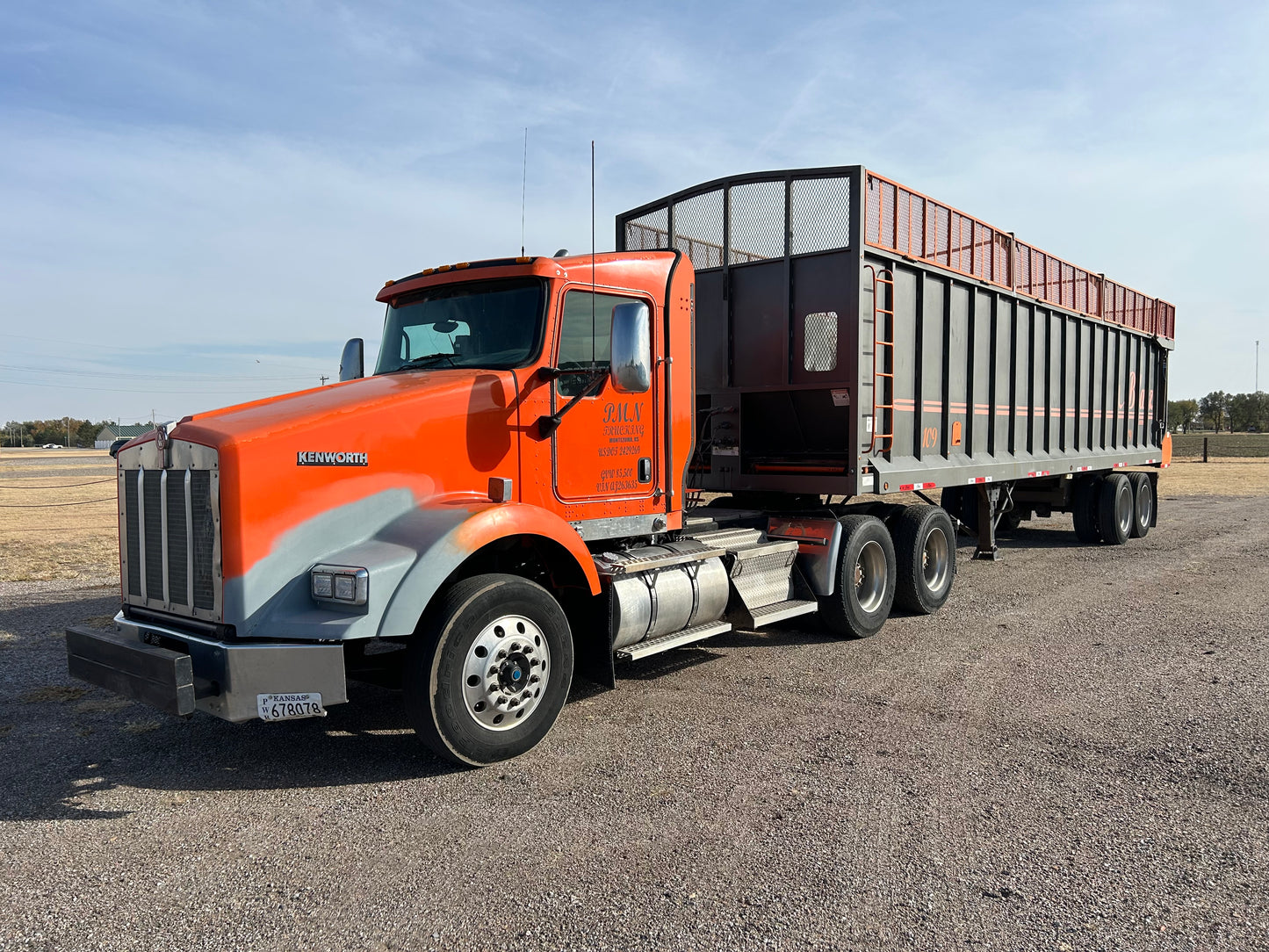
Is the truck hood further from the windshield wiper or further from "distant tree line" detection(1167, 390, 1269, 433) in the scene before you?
"distant tree line" detection(1167, 390, 1269, 433)

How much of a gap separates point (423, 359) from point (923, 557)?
544cm

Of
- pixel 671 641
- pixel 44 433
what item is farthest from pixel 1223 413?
pixel 44 433

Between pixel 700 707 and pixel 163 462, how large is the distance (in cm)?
351

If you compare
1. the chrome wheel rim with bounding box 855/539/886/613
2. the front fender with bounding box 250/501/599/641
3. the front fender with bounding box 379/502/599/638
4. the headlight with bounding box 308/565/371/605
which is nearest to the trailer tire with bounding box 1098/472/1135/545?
the chrome wheel rim with bounding box 855/539/886/613

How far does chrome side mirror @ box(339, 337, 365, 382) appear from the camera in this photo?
6438 millimetres

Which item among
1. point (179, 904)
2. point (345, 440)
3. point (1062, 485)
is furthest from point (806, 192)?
point (1062, 485)

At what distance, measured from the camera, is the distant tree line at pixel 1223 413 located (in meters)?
107

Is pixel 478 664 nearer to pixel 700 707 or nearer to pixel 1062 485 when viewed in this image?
pixel 700 707

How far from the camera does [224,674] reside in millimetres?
4102

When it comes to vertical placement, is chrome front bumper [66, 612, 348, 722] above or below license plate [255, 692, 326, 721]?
above

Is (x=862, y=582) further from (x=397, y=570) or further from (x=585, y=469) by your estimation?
(x=397, y=570)

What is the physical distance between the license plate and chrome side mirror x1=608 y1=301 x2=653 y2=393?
235 centimetres

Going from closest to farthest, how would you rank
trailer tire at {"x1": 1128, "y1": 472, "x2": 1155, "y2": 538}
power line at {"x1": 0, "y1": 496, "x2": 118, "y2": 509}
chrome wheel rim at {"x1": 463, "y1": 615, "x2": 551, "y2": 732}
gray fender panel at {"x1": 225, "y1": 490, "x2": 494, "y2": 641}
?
gray fender panel at {"x1": 225, "y1": 490, "x2": 494, "y2": 641}
chrome wheel rim at {"x1": 463, "y1": 615, "x2": 551, "y2": 732}
trailer tire at {"x1": 1128, "y1": 472, "x2": 1155, "y2": 538}
power line at {"x1": 0, "y1": 496, "x2": 118, "y2": 509}

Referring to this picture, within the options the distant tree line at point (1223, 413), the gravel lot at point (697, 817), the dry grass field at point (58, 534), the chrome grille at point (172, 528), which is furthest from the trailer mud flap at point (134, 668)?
the distant tree line at point (1223, 413)
